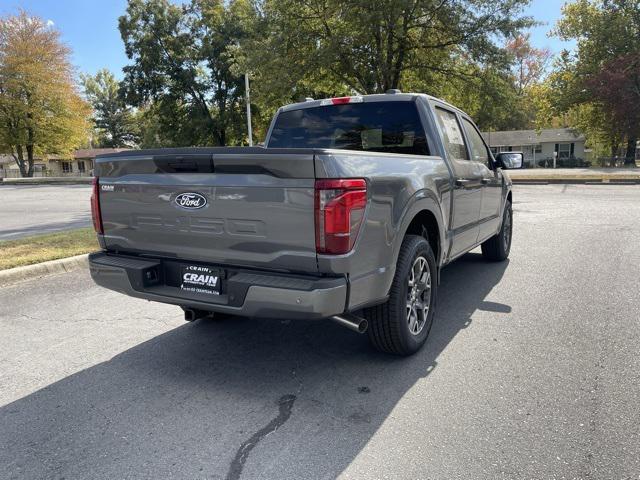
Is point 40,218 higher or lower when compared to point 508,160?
lower

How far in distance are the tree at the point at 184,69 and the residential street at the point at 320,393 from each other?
31.7 metres

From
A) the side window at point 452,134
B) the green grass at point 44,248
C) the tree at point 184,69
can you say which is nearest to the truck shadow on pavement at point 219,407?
the side window at point 452,134

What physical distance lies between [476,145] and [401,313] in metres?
2.99

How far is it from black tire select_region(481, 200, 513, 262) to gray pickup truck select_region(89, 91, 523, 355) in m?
2.52

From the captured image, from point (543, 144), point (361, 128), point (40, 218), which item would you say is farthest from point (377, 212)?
point (543, 144)

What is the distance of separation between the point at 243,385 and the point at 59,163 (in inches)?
3357

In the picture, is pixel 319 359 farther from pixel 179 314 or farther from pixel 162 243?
pixel 179 314

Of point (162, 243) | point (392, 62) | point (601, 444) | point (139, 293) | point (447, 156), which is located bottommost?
point (601, 444)

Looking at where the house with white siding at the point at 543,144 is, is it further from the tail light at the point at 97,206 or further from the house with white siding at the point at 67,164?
the tail light at the point at 97,206

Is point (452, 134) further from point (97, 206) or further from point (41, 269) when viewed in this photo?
point (41, 269)

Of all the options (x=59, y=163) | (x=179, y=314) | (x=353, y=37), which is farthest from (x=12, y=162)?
(x=179, y=314)

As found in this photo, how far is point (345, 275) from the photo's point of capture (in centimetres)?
289

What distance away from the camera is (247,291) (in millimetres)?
2967

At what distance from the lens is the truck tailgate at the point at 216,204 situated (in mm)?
2850
